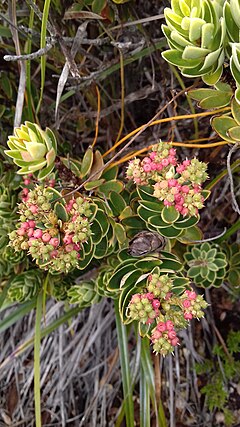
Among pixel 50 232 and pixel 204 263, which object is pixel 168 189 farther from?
pixel 204 263

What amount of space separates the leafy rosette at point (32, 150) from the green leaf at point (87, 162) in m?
0.10

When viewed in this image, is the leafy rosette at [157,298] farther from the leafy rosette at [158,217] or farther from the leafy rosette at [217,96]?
the leafy rosette at [217,96]

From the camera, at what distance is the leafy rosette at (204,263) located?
1.07 meters

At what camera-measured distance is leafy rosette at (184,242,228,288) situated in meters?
1.07

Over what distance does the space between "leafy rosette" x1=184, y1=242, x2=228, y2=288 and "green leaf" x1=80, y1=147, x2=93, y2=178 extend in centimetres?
30

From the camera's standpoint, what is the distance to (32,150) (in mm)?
811

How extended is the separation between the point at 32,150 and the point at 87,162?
15 cm

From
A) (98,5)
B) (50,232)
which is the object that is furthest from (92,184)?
(98,5)

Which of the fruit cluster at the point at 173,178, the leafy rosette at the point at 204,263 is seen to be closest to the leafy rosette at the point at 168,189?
the fruit cluster at the point at 173,178

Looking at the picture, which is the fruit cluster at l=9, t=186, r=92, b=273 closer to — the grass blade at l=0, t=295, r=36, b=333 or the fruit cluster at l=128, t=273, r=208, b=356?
the fruit cluster at l=128, t=273, r=208, b=356

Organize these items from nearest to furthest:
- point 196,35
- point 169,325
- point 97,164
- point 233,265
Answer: point 196,35 → point 169,325 → point 97,164 → point 233,265

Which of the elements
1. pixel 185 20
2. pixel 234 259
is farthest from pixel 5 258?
pixel 185 20

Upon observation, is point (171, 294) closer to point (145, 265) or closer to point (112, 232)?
point (145, 265)

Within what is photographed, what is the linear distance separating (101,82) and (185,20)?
79 centimetres
